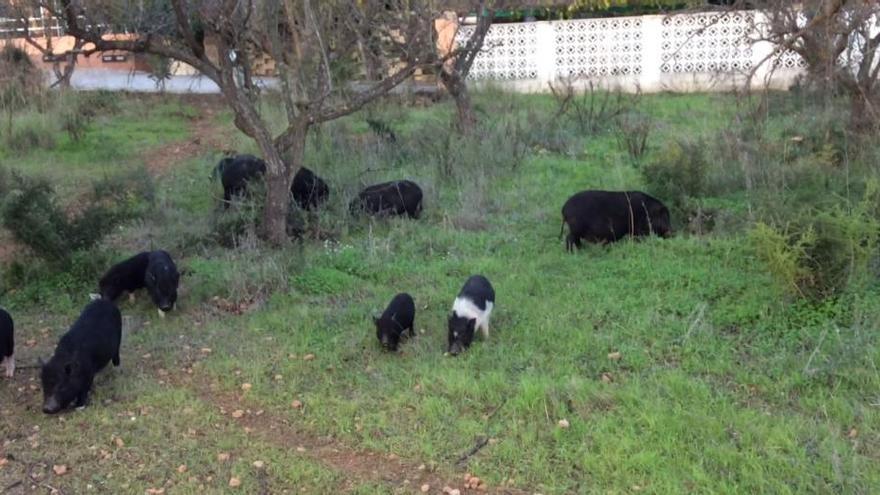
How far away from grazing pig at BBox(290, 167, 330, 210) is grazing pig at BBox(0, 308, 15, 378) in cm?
374

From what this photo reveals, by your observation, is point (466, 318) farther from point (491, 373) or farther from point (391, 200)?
point (391, 200)

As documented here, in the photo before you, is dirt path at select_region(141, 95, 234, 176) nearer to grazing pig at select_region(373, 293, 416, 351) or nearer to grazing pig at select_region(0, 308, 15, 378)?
grazing pig at select_region(0, 308, 15, 378)

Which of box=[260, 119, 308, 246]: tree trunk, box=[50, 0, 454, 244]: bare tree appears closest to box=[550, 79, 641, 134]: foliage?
box=[50, 0, 454, 244]: bare tree

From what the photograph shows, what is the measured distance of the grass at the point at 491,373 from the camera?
4504 millimetres

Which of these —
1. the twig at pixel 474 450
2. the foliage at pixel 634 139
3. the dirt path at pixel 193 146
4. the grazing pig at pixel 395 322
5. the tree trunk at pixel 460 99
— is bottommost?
the twig at pixel 474 450

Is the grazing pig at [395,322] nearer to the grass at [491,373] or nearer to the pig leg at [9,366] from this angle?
the grass at [491,373]

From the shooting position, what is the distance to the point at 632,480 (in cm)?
429

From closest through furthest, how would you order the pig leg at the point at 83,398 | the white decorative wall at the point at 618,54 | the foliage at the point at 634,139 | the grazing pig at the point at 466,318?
the pig leg at the point at 83,398 < the grazing pig at the point at 466,318 < the foliage at the point at 634,139 < the white decorative wall at the point at 618,54

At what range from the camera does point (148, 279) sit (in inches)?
275

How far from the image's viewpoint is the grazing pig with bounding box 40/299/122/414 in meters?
5.34

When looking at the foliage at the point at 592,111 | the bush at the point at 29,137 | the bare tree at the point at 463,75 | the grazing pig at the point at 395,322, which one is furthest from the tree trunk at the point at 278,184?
the bush at the point at 29,137

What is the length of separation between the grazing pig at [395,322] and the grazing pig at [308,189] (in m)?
3.36

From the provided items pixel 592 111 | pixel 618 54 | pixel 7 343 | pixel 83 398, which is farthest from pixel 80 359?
pixel 618 54

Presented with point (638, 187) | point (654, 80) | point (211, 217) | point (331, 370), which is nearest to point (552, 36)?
point (654, 80)
